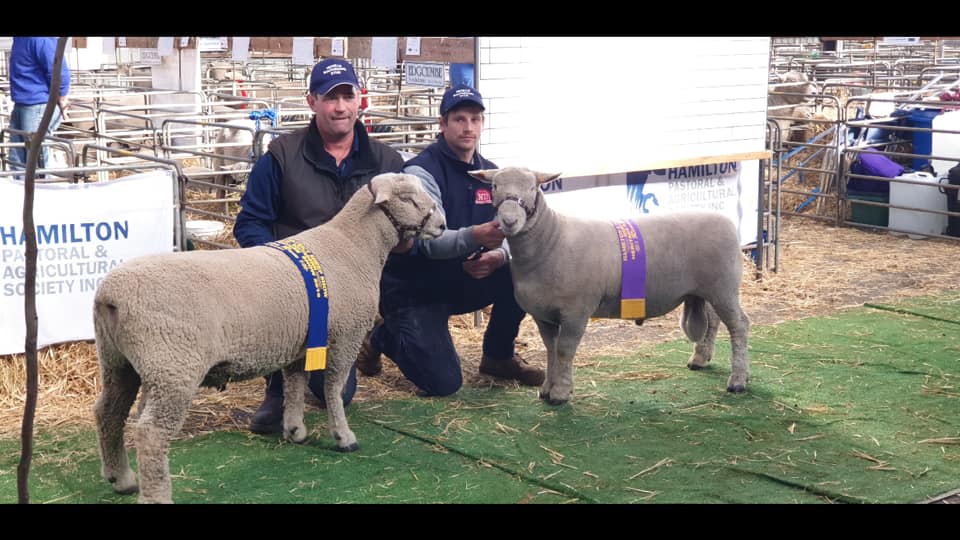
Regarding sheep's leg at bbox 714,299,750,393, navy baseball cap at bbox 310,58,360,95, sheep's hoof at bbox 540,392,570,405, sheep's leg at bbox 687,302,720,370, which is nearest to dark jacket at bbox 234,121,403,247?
navy baseball cap at bbox 310,58,360,95

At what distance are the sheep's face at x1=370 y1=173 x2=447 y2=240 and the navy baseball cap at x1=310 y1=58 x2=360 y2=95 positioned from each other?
617mm

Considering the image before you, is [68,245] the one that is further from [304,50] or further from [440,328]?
[304,50]

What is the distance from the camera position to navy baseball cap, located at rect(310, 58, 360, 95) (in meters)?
5.20

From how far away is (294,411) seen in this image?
494 cm

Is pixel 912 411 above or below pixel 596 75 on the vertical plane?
below

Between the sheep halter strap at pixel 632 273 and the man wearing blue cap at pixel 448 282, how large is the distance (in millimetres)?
694

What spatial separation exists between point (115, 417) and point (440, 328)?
2.15 meters

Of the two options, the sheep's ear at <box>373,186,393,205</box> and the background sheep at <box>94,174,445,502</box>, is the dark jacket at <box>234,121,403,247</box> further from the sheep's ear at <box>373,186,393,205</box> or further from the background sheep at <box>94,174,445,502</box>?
the sheep's ear at <box>373,186,393,205</box>

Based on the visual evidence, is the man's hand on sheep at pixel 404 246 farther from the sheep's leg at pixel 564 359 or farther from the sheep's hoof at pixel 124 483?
the sheep's hoof at pixel 124 483

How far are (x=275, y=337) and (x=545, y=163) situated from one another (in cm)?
389

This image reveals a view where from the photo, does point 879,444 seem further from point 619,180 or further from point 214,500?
point 619,180

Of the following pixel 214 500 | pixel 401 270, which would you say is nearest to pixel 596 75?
pixel 401 270

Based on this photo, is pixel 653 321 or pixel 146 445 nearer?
pixel 146 445

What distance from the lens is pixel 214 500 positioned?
417 cm
